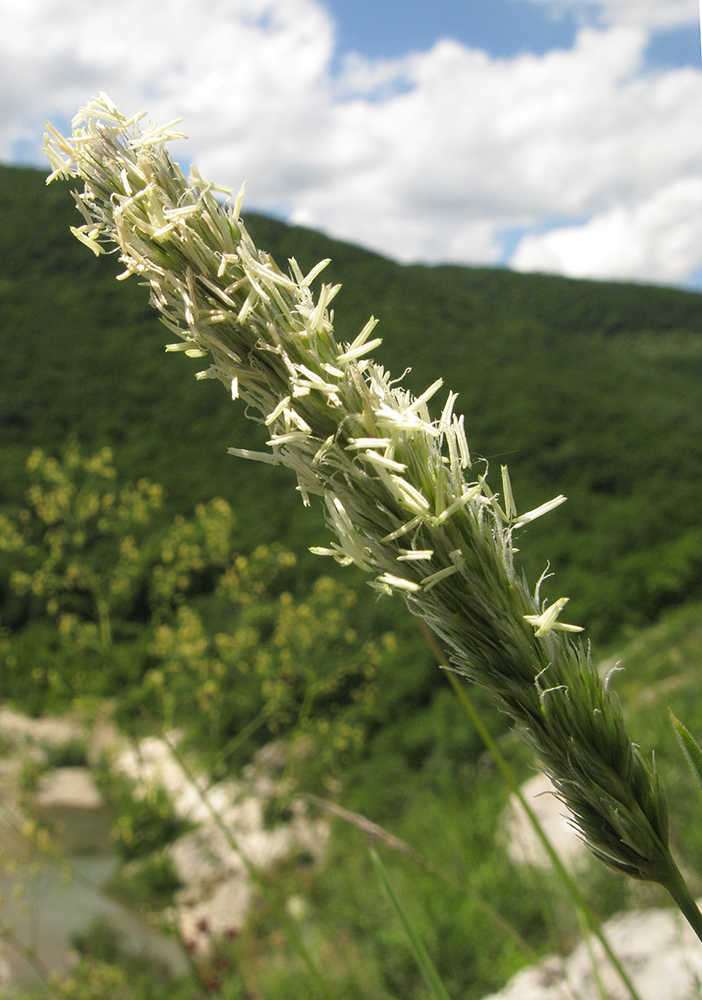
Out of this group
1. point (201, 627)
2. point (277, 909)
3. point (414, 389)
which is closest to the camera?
point (277, 909)

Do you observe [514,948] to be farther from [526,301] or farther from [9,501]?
[526,301]

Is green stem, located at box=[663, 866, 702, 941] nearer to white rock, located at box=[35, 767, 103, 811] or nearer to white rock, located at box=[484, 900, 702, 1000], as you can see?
white rock, located at box=[484, 900, 702, 1000]

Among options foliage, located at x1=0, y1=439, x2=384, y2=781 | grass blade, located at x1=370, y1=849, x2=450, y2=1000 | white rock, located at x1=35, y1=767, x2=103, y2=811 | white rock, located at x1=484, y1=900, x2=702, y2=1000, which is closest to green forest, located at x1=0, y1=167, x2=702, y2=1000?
foliage, located at x1=0, y1=439, x2=384, y2=781

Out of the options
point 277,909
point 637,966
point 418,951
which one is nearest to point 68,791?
point 637,966

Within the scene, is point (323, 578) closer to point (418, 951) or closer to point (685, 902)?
point (418, 951)

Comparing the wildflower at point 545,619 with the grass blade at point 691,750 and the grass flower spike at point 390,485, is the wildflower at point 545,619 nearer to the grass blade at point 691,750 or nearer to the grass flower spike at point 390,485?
the grass flower spike at point 390,485
